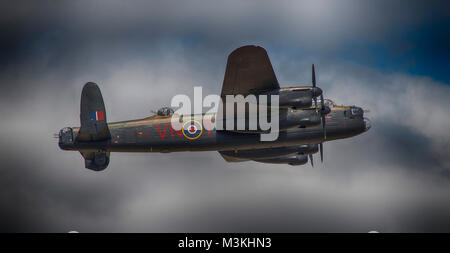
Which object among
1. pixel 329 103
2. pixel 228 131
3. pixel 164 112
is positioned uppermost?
pixel 329 103

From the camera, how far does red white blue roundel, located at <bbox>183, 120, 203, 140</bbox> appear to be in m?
20.0

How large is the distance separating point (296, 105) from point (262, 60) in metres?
2.09

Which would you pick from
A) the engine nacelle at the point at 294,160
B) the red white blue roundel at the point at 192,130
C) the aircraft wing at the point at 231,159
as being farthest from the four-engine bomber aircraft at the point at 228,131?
the engine nacelle at the point at 294,160

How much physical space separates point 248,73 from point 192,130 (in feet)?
10.4

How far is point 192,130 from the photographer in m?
20.0

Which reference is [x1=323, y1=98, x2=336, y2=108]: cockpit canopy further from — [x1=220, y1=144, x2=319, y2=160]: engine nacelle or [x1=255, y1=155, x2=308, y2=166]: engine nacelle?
[x1=255, y1=155, x2=308, y2=166]: engine nacelle

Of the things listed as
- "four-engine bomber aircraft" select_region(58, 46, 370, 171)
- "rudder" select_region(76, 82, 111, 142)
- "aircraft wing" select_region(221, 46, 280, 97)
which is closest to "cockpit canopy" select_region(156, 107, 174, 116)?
"four-engine bomber aircraft" select_region(58, 46, 370, 171)

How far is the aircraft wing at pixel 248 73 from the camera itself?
58.7 ft

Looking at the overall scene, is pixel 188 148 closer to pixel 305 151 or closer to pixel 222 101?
pixel 222 101

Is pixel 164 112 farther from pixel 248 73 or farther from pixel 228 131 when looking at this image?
pixel 248 73

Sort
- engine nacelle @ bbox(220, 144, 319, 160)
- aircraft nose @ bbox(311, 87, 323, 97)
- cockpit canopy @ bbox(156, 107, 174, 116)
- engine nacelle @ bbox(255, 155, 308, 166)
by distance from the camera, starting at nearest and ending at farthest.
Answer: aircraft nose @ bbox(311, 87, 323, 97)
cockpit canopy @ bbox(156, 107, 174, 116)
engine nacelle @ bbox(220, 144, 319, 160)
engine nacelle @ bbox(255, 155, 308, 166)

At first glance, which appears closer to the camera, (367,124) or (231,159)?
(367,124)

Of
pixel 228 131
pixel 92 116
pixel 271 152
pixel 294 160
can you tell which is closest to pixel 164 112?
pixel 228 131

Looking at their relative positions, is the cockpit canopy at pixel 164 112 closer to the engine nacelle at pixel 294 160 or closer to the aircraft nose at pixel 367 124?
the engine nacelle at pixel 294 160
